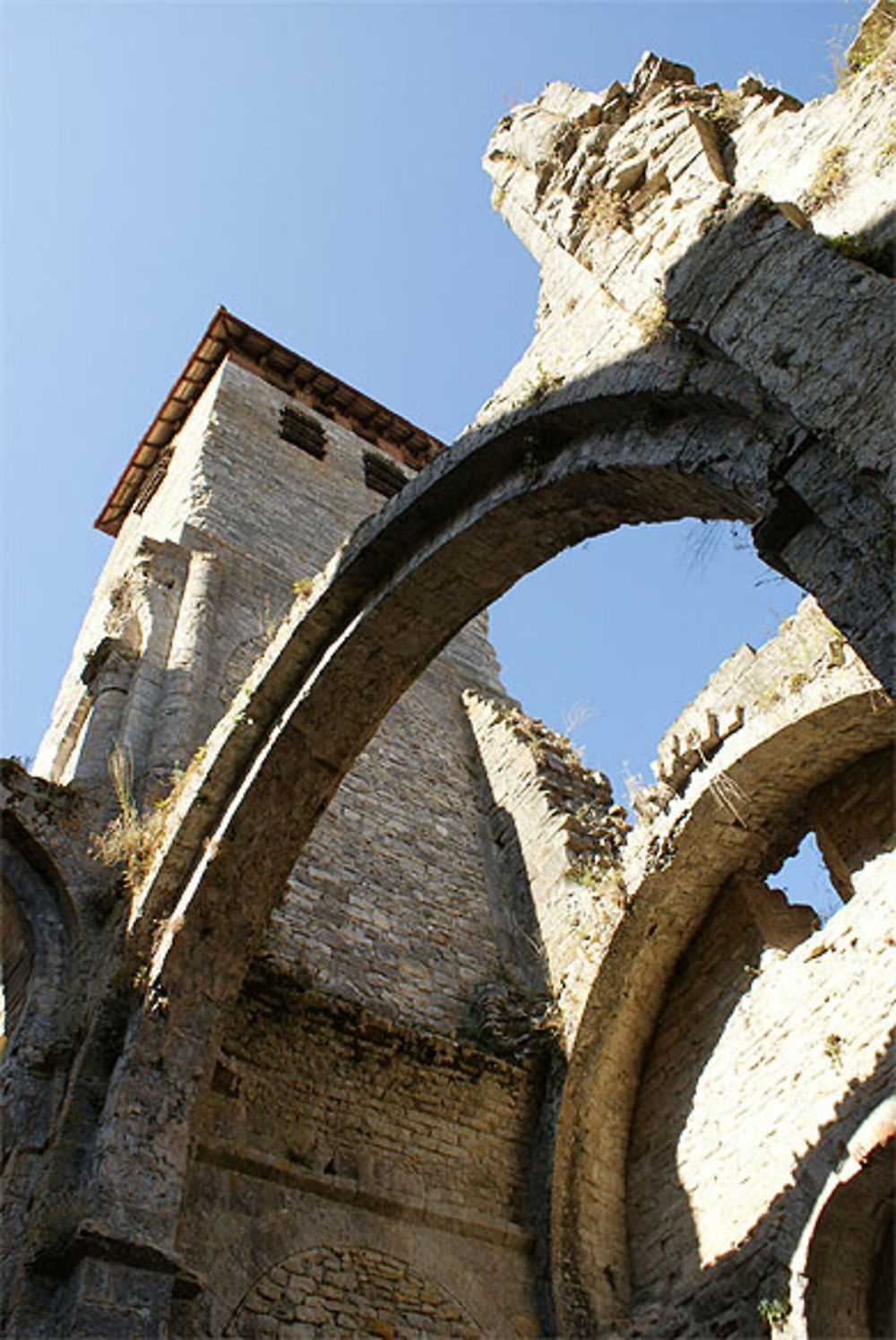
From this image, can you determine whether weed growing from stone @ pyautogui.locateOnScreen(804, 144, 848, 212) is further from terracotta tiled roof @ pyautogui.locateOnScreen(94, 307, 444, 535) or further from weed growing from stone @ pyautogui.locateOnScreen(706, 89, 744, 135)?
terracotta tiled roof @ pyautogui.locateOnScreen(94, 307, 444, 535)

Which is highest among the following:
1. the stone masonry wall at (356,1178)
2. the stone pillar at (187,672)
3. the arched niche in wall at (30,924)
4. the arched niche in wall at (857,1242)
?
the stone pillar at (187,672)

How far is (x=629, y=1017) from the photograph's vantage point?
22.6ft

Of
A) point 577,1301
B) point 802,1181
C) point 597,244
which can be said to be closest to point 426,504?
point 597,244

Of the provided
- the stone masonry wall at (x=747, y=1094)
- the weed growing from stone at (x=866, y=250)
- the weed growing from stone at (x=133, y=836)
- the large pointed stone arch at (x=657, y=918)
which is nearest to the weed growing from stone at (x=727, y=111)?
the weed growing from stone at (x=866, y=250)

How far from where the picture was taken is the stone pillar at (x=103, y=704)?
7.34 metres

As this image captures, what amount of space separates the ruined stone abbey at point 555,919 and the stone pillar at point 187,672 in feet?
0.15

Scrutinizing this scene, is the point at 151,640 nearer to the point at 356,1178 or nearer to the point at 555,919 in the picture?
the point at 555,919

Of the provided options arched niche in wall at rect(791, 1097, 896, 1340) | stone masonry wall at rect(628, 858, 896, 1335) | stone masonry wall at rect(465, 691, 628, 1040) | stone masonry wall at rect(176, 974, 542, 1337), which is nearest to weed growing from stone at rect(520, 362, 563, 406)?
stone masonry wall at rect(628, 858, 896, 1335)

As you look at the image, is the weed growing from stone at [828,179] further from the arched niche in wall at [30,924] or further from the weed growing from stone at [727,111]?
the arched niche in wall at [30,924]

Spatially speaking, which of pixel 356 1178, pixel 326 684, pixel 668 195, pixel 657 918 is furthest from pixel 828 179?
pixel 356 1178

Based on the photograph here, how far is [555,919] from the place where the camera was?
784cm

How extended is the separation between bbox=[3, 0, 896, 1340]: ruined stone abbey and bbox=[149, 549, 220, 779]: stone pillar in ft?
0.15

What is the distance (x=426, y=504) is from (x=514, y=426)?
2.37 ft

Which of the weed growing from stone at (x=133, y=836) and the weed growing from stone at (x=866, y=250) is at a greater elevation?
the weed growing from stone at (x=133, y=836)
